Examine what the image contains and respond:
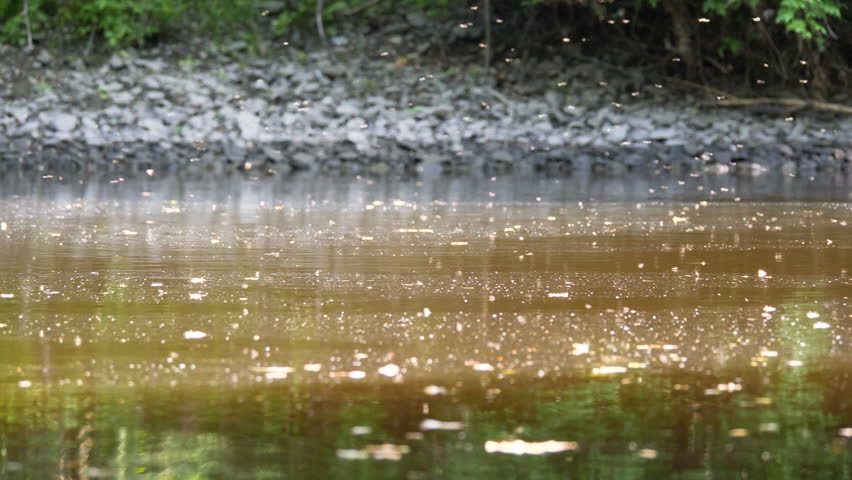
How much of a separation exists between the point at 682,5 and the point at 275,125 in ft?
25.6

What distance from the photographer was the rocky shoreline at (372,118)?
2644 cm

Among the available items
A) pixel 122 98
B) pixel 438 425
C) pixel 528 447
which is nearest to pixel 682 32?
pixel 122 98

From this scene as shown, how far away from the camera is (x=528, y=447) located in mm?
4754

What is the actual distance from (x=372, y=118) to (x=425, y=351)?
71.1 ft

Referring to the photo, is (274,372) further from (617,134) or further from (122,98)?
(122,98)

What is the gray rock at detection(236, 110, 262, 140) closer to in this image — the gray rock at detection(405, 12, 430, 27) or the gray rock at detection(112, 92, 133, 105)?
the gray rock at detection(112, 92, 133, 105)

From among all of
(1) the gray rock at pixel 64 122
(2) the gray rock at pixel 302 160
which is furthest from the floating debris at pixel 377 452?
(1) the gray rock at pixel 64 122

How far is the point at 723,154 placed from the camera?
87.5ft

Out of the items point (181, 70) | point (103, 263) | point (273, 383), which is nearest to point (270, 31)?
point (181, 70)

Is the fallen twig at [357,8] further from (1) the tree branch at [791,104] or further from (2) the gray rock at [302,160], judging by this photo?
(1) the tree branch at [791,104]

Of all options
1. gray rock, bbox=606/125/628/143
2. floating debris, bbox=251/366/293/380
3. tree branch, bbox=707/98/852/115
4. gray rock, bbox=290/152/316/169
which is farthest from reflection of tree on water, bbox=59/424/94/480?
tree branch, bbox=707/98/852/115

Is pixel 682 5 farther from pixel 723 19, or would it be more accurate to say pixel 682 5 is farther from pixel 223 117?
pixel 223 117

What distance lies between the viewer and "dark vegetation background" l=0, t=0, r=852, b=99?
29297 millimetres

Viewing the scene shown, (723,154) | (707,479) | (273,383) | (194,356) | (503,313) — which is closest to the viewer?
(707,479)
